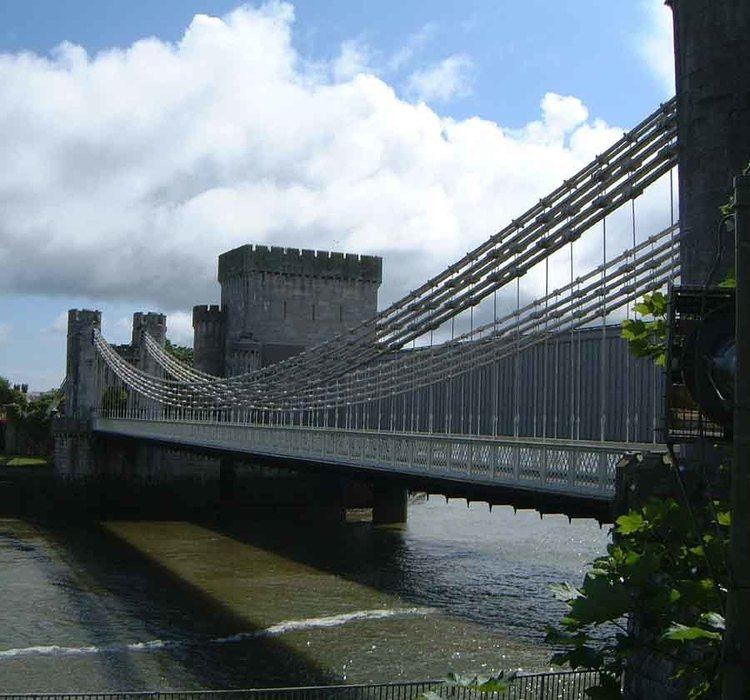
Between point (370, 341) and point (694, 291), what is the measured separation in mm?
16726

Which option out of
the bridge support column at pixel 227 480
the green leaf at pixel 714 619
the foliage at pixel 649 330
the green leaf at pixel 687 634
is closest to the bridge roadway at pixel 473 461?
the foliage at pixel 649 330

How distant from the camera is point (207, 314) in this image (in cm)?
4025

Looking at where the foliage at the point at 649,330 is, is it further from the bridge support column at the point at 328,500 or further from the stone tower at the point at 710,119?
the bridge support column at the point at 328,500

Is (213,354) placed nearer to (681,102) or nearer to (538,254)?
(538,254)

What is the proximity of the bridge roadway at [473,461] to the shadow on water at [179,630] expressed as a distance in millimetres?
2632

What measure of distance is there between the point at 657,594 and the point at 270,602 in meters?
15.1

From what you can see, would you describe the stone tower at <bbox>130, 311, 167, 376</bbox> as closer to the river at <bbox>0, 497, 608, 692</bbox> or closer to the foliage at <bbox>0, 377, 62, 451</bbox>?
the foliage at <bbox>0, 377, 62, 451</bbox>

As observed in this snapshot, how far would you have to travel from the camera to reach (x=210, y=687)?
38.4 feet

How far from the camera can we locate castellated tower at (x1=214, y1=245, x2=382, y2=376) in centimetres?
3925

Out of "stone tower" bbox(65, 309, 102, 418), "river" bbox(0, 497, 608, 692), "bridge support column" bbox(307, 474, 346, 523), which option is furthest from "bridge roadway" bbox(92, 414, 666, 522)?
"stone tower" bbox(65, 309, 102, 418)

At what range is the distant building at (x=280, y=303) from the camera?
3925 centimetres

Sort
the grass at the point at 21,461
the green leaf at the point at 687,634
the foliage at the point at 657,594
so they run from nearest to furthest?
1. the green leaf at the point at 687,634
2. the foliage at the point at 657,594
3. the grass at the point at 21,461

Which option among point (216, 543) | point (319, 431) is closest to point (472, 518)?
point (216, 543)

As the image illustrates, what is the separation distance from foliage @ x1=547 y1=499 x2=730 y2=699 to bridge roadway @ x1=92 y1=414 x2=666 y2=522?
253 inches
